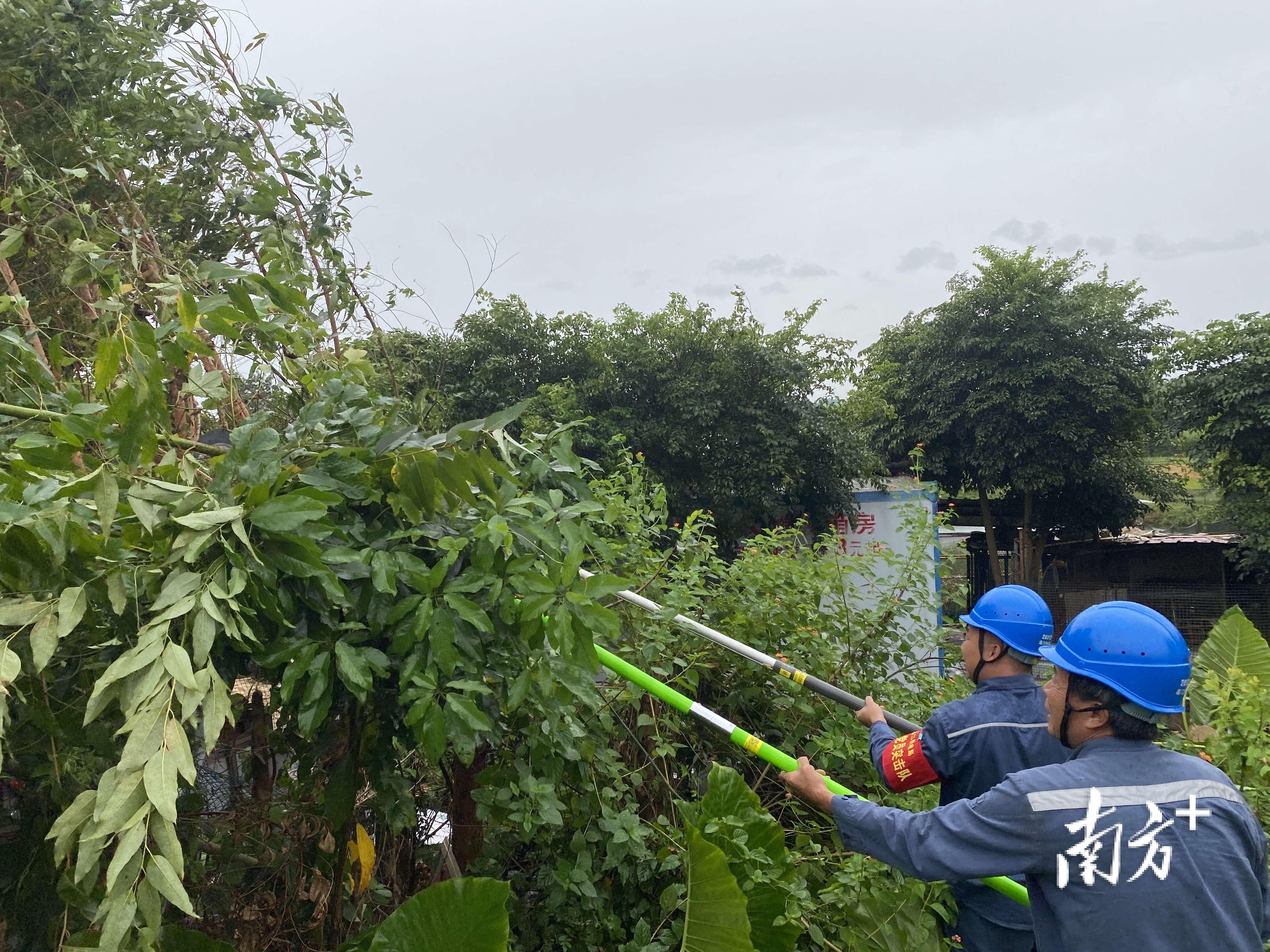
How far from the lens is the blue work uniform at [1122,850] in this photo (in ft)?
5.01

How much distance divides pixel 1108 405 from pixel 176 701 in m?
16.8

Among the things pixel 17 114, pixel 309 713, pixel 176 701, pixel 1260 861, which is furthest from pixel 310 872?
pixel 17 114

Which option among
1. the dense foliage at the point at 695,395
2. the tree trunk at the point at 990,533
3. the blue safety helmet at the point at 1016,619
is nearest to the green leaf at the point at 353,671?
the blue safety helmet at the point at 1016,619

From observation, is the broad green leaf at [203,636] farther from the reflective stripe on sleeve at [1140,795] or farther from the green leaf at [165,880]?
the reflective stripe on sleeve at [1140,795]

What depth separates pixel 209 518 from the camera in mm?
1315

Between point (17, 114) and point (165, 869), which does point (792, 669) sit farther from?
point (17, 114)

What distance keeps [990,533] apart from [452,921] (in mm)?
17103

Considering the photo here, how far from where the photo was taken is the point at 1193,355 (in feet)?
46.8

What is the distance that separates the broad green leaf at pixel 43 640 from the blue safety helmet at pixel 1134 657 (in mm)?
1727

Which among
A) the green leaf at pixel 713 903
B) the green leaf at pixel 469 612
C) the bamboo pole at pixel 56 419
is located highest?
the bamboo pole at pixel 56 419

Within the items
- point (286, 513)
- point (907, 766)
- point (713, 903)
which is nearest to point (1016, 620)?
point (907, 766)

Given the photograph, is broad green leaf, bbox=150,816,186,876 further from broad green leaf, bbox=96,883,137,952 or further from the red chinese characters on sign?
the red chinese characters on sign

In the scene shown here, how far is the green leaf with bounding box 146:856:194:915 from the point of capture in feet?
3.48

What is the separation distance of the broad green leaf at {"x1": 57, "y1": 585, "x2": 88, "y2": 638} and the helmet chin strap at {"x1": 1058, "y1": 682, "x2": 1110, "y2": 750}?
68.4 inches
